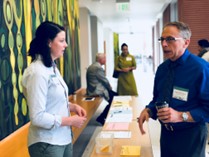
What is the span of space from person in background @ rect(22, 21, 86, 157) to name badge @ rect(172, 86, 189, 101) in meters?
0.61

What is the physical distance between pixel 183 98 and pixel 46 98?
2.72ft

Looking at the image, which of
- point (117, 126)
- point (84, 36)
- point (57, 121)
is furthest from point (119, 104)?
point (84, 36)

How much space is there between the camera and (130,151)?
226cm

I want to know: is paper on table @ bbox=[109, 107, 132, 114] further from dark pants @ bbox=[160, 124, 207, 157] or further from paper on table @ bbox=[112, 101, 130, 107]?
dark pants @ bbox=[160, 124, 207, 157]

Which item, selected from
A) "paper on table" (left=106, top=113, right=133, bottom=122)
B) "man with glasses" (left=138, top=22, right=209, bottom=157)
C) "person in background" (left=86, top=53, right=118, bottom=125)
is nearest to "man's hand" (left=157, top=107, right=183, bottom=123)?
"man with glasses" (left=138, top=22, right=209, bottom=157)

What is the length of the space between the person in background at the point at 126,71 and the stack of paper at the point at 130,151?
4.76 metres

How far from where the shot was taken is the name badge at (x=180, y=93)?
184 cm

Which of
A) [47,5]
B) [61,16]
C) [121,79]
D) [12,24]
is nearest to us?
[12,24]

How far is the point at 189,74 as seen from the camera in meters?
1.84

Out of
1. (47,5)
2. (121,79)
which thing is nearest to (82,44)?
(121,79)

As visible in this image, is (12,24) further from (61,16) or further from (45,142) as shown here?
(61,16)

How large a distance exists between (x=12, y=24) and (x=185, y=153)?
215 centimetres

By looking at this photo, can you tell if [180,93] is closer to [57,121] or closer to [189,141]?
[189,141]

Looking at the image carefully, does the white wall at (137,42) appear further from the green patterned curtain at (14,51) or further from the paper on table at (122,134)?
the paper on table at (122,134)
